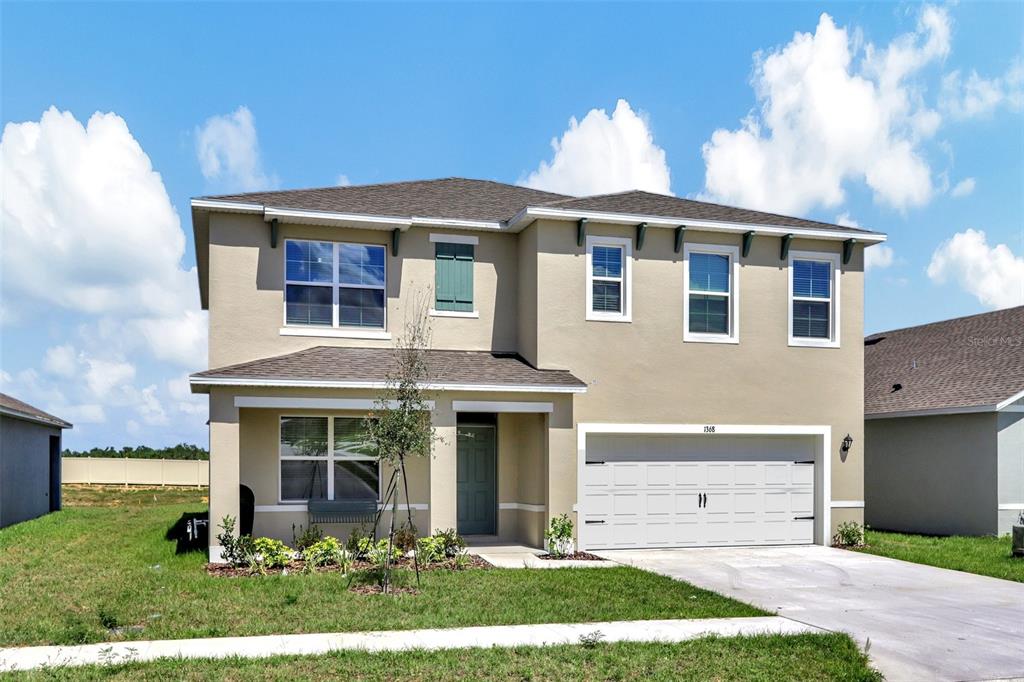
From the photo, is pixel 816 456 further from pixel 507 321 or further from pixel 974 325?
pixel 974 325

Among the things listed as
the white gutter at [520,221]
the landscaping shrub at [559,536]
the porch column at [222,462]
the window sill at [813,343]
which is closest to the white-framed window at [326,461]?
the porch column at [222,462]

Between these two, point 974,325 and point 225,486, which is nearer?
point 225,486

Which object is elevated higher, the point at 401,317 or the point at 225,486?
the point at 401,317

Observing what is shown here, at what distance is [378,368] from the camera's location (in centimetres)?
1612

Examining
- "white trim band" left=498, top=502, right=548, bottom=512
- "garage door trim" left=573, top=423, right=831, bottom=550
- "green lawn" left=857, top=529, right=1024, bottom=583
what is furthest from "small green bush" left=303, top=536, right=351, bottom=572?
"green lawn" left=857, top=529, right=1024, bottom=583

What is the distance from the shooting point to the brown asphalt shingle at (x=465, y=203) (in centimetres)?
1734

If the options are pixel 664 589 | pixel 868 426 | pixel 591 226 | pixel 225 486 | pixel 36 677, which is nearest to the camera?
pixel 36 677

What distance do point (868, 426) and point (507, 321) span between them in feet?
37.1

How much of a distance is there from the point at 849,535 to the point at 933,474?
4394 mm

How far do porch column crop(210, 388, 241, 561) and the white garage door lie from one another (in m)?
6.33

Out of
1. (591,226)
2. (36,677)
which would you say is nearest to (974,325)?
(591,226)

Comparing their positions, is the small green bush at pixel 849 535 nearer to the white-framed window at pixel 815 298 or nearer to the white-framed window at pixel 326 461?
the white-framed window at pixel 815 298

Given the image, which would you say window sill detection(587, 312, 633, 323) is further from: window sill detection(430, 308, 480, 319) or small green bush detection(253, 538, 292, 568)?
small green bush detection(253, 538, 292, 568)

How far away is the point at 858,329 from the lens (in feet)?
62.1
